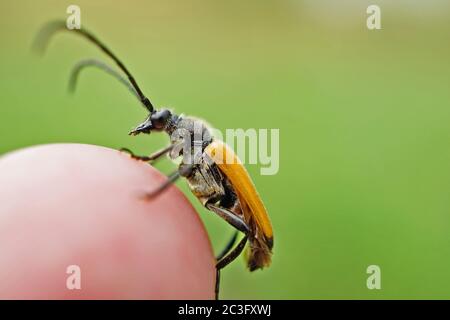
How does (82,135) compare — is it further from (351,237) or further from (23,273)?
(23,273)

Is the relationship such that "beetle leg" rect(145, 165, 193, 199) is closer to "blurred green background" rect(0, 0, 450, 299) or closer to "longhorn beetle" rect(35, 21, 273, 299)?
"longhorn beetle" rect(35, 21, 273, 299)

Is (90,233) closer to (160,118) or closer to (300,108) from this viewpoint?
(160,118)

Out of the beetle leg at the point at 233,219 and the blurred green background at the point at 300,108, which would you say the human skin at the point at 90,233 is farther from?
the blurred green background at the point at 300,108

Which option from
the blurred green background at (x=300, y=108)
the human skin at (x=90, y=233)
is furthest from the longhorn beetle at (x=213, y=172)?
the blurred green background at (x=300, y=108)

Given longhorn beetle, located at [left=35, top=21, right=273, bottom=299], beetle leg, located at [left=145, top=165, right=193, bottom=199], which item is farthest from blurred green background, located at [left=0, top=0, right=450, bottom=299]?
beetle leg, located at [left=145, top=165, right=193, bottom=199]

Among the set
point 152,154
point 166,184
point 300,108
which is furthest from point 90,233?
point 300,108
